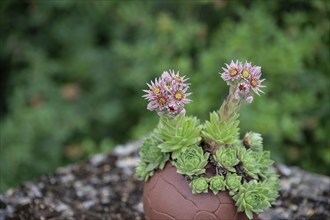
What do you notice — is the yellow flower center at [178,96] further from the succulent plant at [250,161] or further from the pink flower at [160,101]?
the succulent plant at [250,161]

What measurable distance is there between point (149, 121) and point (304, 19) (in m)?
1.20

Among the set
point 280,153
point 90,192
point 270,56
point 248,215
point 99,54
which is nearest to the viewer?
point 248,215

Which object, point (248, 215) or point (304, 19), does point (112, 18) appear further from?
point (248, 215)

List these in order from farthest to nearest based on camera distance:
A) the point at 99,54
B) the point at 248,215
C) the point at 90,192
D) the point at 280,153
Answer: the point at 99,54 → the point at 280,153 → the point at 90,192 → the point at 248,215

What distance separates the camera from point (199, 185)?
6.43ft

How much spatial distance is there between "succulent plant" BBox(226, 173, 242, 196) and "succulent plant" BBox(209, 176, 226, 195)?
2 cm

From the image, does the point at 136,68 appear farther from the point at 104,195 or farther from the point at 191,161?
the point at 191,161

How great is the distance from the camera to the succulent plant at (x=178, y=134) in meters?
2.04

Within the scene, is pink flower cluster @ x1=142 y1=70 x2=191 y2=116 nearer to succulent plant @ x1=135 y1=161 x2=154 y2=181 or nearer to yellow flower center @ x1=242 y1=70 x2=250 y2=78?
yellow flower center @ x1=242 y1=70 x2=250 y2=78

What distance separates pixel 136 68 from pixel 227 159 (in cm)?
195

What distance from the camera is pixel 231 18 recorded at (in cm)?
402

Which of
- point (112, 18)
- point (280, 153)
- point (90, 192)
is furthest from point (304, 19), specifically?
point (90, 192)

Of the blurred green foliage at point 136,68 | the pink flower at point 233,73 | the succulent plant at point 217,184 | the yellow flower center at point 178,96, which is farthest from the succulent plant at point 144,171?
the blurred green foliage at point 136,68

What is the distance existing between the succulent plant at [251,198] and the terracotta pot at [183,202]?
42 millimetres
